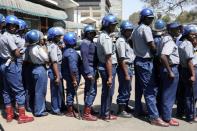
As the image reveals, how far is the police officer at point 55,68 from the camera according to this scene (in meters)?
6.99

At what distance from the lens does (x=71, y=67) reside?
6.88 metres

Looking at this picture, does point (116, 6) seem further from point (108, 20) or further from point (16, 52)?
point (16, 52)

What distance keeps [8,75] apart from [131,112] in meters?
2.53

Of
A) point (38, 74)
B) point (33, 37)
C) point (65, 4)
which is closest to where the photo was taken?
point (33, 37)

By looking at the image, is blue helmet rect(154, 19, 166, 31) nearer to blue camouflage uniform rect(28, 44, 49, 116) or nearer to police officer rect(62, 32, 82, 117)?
police officer rect(62, 32, 82, 117)

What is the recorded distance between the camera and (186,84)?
268 inches

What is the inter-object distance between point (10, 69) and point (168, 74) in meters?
2.73

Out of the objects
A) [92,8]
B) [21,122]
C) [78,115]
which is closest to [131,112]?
[78,115]

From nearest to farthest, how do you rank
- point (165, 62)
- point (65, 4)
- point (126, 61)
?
1. point (165, 62)
2. point (126, 61)
3. point (65, 4)

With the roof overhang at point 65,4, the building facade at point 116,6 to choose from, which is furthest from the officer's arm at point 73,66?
the building facade at point 116,6

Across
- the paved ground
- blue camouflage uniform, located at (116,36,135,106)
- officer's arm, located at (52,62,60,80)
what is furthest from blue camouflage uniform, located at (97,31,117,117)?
officer's arm, located at (52,62,60,80)

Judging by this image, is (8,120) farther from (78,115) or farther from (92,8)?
(92,8)

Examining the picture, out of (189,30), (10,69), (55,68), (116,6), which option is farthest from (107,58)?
(116,6)

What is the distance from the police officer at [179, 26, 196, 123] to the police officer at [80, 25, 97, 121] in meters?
1.58
